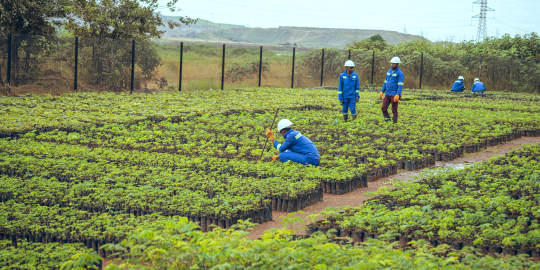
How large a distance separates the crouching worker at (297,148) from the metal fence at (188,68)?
1298 centimetres

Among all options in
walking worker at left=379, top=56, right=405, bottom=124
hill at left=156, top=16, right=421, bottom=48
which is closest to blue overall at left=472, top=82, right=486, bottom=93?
walking worker at left=379, top=56, right=405, bottom=124

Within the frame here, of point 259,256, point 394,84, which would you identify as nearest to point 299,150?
point 259,256

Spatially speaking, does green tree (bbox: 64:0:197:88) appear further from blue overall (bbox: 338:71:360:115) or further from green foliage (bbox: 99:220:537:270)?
green foliage (bbox: 99:220:537:270)

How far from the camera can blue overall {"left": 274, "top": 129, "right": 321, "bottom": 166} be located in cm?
859

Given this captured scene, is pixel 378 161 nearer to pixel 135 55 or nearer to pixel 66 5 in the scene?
pixel 135 55

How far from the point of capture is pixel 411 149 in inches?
414

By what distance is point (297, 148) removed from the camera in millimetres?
8734

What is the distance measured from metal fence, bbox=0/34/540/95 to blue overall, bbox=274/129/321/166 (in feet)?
42.9

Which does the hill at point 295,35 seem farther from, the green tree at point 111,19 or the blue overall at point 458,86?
the green tree at point 111,19

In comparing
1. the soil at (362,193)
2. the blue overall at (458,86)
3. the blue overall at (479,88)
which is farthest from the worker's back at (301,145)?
the blue overall at (458,86)

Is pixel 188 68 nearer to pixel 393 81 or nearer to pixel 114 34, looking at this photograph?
pixel 114 34

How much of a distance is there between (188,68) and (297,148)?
50.8 ft

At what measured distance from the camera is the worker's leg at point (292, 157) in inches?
339

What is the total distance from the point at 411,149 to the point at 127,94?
1295 centimetres
